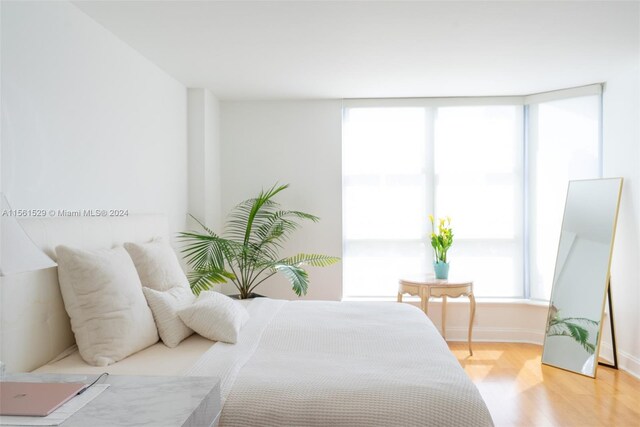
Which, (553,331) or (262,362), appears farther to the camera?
(553,331)

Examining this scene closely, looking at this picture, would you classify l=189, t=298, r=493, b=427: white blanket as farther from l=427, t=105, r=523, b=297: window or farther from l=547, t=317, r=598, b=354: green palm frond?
l=427, t=105, r=523, b=297: window

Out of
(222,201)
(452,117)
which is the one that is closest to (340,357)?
(222,201)

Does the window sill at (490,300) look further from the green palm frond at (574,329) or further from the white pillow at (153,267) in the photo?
the white pillow at (153,267)

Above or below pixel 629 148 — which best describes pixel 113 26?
above

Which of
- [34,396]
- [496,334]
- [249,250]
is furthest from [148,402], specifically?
[496,334]

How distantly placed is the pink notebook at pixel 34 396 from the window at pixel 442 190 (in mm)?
3714

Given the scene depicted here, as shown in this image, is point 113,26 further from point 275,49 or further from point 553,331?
point 553,331

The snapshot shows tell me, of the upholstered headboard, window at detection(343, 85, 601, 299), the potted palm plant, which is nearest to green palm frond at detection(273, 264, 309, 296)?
the potted palm plant

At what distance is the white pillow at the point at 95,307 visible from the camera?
215 centimetres

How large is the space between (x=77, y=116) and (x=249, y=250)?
5.99 feet

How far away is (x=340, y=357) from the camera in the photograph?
224 centimetres

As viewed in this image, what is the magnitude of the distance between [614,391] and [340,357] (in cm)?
237

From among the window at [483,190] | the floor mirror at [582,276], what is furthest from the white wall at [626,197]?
the window at [483,190]

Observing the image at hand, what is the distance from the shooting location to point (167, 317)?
96.4 inches
